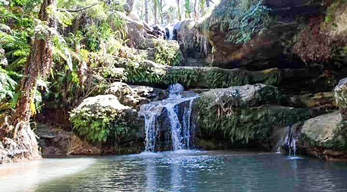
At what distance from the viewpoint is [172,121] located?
12.9 meters

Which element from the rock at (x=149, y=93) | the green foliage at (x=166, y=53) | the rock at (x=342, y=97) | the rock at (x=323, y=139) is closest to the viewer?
the rock at (x=342, y=97)

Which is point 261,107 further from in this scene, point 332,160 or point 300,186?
point 300,186

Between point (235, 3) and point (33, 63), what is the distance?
27.2 feet

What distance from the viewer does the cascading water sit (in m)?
12.4

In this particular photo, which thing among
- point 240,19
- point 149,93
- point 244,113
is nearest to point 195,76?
point 149,93

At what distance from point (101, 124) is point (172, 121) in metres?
2.60

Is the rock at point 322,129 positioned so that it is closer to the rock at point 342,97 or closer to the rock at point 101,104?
the rock at point 342,97

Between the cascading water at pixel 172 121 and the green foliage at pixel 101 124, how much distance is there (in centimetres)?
83

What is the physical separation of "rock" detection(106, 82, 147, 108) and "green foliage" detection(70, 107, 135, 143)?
1.61m

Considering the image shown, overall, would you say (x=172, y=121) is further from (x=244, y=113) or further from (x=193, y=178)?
(x=193, y=178)

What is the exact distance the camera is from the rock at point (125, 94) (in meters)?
13.9

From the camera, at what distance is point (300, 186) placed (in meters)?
5.00

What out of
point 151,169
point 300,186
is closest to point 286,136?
point 151,169

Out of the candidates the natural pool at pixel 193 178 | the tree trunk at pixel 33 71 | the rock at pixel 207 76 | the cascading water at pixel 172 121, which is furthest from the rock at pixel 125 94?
the natural pool at pixel 193 178
